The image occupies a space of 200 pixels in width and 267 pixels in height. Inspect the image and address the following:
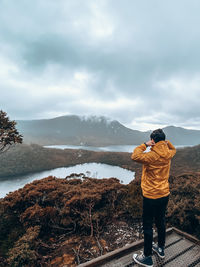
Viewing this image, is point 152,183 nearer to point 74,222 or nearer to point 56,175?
point 74,222

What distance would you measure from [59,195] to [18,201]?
1.20 meters

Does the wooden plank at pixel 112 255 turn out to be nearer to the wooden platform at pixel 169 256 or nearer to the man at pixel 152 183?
the wooden platform at pixel 169 256

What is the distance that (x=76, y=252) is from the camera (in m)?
2.82

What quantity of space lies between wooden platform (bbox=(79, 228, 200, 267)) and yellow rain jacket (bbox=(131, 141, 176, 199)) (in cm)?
104

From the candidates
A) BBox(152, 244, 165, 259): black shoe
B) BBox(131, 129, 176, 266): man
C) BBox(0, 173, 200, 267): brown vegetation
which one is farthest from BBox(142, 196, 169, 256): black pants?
BBox(0, 173, 200, 267): brown vegetation

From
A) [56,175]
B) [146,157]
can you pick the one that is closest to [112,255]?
[146,157]

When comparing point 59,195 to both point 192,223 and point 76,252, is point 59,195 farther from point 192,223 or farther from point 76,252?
point 192,223

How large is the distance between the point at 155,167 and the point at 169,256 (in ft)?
4.98

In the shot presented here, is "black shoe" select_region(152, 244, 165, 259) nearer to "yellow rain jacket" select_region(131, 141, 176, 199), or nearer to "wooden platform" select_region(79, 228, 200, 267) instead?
"wooden platform" select_region(79, 228, 200, 267)

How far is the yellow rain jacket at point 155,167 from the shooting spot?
204 centimetres

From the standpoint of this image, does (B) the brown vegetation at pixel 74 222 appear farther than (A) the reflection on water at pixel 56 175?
No

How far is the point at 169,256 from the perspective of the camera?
2.23 meters

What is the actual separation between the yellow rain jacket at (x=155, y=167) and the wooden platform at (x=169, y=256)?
104cm

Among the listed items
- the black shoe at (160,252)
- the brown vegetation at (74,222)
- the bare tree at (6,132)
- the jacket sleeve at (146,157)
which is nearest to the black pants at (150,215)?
the black shoe at (160,252)
